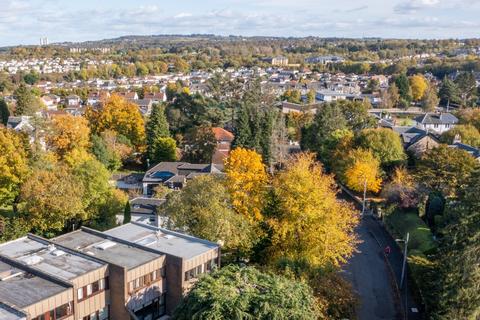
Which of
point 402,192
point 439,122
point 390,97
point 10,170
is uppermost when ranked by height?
point 390,97

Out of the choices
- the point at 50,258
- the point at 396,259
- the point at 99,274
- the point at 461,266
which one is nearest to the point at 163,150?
the point at 396,259

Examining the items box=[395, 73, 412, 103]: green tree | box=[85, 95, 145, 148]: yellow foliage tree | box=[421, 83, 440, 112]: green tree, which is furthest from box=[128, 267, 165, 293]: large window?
box=[395, 73, 412, 103]: green tree

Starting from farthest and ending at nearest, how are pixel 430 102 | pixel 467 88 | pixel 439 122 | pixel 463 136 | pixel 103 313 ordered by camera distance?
pixel 467 88
pixel 430 102
pixel 439 122
pixel 463 136
pixel 103 313

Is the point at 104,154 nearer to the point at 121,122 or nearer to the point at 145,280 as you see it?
the point at 121,122

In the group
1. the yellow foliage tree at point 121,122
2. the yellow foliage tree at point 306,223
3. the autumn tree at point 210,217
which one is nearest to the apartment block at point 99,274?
the autumn tree at point 210,217

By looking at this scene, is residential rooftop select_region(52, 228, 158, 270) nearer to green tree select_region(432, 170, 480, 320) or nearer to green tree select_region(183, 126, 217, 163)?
green tree select_region(432, 170, 480, 320)

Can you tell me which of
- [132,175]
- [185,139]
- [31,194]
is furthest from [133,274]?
[185,139]
